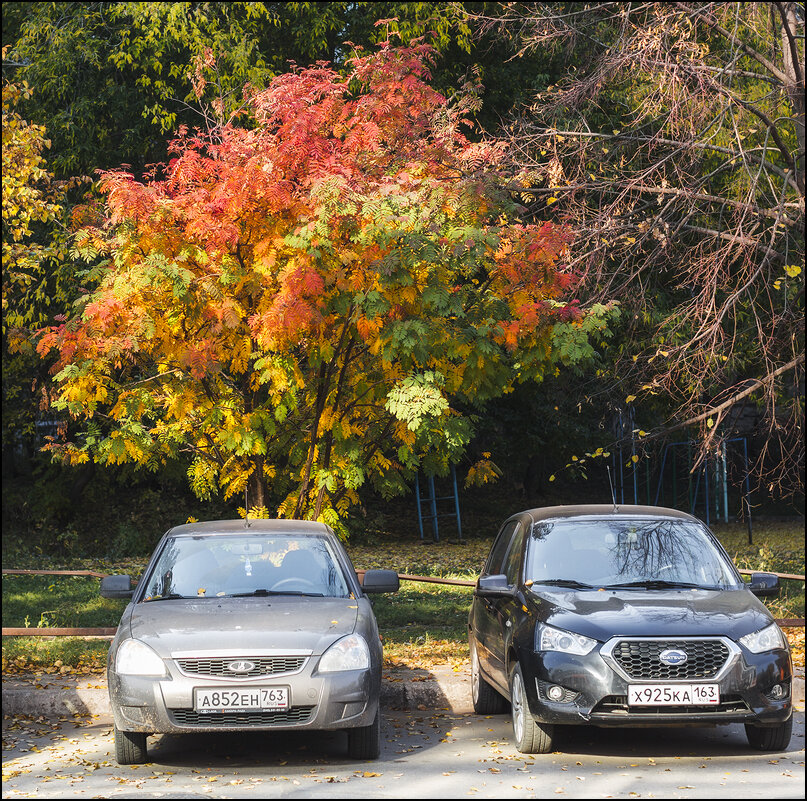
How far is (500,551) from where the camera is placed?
9.55m

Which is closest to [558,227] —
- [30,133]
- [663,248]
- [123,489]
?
[663,248]

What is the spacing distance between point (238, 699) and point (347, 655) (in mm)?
721

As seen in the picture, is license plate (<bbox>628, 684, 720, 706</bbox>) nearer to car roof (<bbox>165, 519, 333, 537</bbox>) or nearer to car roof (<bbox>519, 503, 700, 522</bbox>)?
car roof (<bbox>519, 503, 700, 522</bbox>)

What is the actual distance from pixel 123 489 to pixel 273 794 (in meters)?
23.0

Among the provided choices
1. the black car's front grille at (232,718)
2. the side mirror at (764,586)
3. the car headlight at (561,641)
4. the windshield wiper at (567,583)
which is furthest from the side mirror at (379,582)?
the side mirror at (764,586)

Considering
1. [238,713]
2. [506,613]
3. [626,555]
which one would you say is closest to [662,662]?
[626,555]

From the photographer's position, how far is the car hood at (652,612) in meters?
7.32

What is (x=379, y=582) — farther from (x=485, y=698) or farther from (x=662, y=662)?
(x=662, y=662)

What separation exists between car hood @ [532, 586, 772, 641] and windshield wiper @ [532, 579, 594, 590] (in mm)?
112

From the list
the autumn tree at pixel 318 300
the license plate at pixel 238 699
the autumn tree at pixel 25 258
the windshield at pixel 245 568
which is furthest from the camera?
the autumn tree at pixel 25 258

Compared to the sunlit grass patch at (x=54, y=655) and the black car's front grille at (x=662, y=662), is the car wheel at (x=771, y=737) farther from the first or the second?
the sunlit grass patch at (x=54, y=655)

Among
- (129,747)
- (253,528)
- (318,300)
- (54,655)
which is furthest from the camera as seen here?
(54,655)

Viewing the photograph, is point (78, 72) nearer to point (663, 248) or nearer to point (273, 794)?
point (663, 248)

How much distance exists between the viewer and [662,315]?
719 inches
